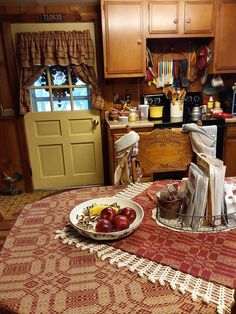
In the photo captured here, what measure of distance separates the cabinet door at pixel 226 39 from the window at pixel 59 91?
153 centimetres

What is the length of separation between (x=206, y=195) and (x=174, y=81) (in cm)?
252

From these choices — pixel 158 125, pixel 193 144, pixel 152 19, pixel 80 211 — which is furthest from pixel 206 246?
pixel 152 19

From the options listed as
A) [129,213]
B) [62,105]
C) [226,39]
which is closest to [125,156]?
[129,213]

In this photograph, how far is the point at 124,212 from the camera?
40.4 inches

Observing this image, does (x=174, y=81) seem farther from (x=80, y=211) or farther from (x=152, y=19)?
(x=80, y=211)

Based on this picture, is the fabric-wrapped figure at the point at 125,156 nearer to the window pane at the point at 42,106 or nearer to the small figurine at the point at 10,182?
the window pane at the point at 42,106

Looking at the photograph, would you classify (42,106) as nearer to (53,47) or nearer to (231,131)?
(53,47)

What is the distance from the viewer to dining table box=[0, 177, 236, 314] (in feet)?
2.21

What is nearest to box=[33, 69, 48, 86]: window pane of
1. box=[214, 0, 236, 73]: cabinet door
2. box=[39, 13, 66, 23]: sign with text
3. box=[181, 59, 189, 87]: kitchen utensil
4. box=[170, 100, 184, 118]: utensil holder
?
box=[39, 13, 66, 23]: sign with text

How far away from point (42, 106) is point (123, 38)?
1.23 meters

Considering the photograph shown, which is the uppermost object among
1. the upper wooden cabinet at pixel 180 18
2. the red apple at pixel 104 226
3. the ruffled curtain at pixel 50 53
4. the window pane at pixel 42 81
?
the upper wooden cabinet at pixel 180 18

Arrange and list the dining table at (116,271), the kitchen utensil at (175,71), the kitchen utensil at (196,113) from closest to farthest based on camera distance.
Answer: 1. the dining table at (116,271)
2. the kitchen utensil at (196,113)
3. the kitchen utensil at (175,71)

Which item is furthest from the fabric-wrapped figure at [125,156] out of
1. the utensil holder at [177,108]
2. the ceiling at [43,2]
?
the ceiling at [43,2]

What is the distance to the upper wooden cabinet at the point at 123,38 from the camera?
2.66 meters
